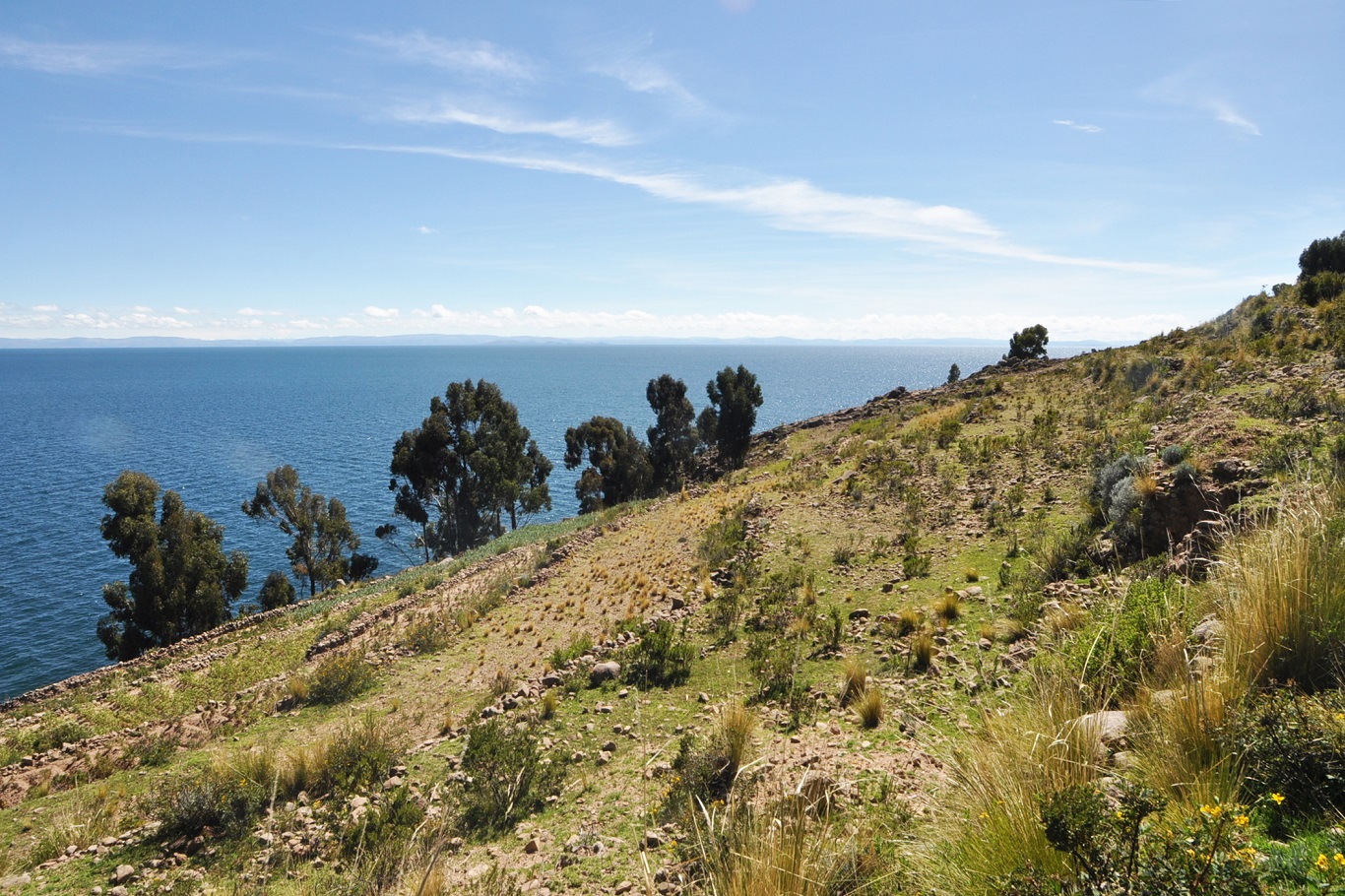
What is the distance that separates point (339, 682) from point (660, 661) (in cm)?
700

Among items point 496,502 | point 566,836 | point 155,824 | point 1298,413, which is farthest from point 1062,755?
point 496,502

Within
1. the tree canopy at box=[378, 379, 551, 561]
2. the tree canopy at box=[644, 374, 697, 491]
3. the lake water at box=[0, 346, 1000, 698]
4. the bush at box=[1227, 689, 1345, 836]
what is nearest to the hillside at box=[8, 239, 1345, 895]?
the bush at box=[1227, 689, 1345, 836]

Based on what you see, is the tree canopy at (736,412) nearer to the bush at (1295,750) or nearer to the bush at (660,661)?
the bush at (660,661)

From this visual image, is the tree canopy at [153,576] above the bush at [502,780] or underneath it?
underneath

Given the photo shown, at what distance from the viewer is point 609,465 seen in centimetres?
5062

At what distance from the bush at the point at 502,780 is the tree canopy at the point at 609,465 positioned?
133 feet

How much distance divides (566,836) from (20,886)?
5820 millimetres

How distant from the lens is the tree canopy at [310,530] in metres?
40.4

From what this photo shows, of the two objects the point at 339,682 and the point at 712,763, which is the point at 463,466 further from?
the point at 712,763

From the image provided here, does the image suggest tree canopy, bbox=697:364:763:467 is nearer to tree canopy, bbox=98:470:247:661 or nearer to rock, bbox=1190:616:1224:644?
tree canopy, bbox=98:470:247:661

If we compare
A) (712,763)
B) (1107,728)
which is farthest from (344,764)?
(1107,728)

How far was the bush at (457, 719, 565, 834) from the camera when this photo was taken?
6.38m

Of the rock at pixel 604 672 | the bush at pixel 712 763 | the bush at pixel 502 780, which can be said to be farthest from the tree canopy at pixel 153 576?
the bush at pixel 712 763

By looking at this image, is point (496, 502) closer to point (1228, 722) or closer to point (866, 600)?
point (866, 600)
